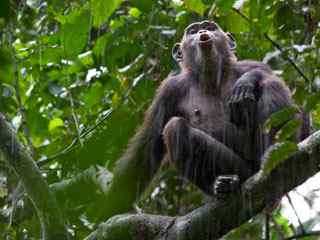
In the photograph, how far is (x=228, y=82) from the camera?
5078 mm

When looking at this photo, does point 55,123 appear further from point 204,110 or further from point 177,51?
point 204,110

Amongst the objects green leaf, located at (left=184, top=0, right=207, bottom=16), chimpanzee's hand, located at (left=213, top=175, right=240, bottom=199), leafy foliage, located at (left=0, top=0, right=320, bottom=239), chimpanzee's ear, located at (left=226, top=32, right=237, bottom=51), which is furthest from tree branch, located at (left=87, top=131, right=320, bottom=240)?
chimpanzee's ear, located at (left=226, top=32, right=237, bottom=51)

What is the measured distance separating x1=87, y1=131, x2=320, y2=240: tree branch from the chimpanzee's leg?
0.44 m

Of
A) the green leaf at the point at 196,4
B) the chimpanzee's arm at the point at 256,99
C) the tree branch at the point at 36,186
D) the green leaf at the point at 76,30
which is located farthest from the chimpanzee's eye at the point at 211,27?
the tree branch at the point at 36,186

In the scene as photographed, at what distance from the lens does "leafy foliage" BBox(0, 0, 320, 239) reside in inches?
175

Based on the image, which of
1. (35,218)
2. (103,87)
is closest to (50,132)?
(103,87)

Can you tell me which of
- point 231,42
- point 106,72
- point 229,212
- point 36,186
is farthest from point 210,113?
point 36,186

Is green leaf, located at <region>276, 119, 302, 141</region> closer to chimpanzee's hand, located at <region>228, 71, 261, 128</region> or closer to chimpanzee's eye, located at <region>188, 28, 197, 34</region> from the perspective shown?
chimpanzee's hand, located at <region>228, 71, 261, 128</region>

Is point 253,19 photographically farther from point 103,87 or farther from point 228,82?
point 103,87

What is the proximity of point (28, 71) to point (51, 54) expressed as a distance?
22.7 inches

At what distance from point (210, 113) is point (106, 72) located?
1.06 m

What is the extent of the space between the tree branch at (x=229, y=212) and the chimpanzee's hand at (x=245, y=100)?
918 mm

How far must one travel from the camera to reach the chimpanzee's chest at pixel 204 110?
481cm

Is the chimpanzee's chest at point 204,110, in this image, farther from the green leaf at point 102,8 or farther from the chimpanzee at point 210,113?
the green leaf at point 102,8
